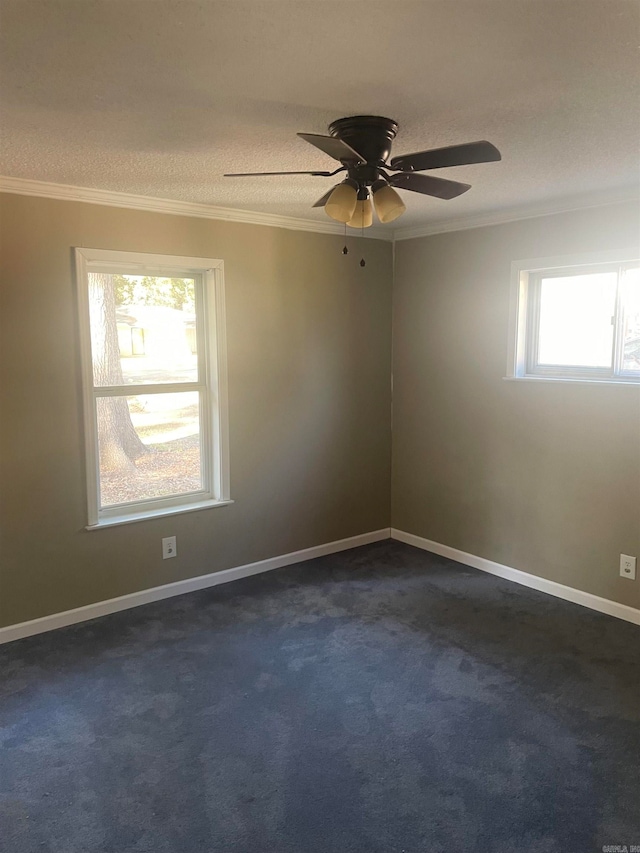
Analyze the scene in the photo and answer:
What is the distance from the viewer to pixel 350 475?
4.66 metres

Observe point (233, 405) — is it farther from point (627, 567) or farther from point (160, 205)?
point (627, 567)

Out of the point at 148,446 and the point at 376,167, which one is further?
the point at 148,446

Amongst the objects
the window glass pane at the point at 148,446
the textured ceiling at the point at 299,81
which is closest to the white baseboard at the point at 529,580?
the window glass pane at the point at 148,446

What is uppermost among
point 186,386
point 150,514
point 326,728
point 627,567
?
point 186,386

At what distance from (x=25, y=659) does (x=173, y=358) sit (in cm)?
184

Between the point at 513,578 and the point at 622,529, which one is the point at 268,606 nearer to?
the point at 513,578

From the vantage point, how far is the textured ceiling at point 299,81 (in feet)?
4.83

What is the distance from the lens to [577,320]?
372 cm

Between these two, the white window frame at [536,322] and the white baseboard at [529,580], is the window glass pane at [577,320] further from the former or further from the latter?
the white baseboard at [529,580]

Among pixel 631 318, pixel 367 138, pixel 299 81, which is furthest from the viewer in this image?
pixel 631 318

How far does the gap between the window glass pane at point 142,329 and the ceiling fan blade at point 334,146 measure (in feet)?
6.32

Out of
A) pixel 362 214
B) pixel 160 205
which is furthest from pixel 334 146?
pixel 160 205

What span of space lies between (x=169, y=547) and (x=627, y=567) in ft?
8.77

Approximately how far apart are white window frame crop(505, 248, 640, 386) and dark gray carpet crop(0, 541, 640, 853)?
4.49ft
